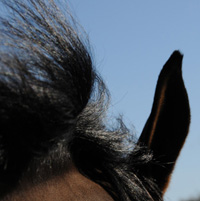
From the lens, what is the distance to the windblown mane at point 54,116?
6.39 ft

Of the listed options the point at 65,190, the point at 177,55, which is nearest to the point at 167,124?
the point at 177,55

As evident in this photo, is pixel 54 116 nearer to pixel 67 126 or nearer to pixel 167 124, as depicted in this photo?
pixel 67 126

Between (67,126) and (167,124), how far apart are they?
0.85 m

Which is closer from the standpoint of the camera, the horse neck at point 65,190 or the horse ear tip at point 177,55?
the horse neck at point 65,190

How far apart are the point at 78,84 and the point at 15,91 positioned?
493 millimetres

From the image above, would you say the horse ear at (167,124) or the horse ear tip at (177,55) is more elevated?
the horse ear tip at (177,55)

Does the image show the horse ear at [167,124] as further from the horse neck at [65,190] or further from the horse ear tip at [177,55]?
the horse neck at [65,190]

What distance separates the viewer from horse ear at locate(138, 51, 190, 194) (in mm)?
2732

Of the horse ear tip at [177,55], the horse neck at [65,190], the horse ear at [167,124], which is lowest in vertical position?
the horse neck at [65,190]

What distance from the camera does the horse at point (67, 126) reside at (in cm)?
197

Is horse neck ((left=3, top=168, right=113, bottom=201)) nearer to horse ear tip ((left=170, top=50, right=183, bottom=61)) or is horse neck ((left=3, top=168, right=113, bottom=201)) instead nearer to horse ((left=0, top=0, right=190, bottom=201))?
horse ((left=0, top=0, right=190, bottom=201))

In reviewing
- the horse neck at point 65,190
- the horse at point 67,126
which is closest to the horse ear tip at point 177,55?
the horse at point 67,126

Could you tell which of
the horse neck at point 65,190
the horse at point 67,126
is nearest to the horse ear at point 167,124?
the horse at point 67,126

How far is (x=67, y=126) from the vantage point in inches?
84.1
